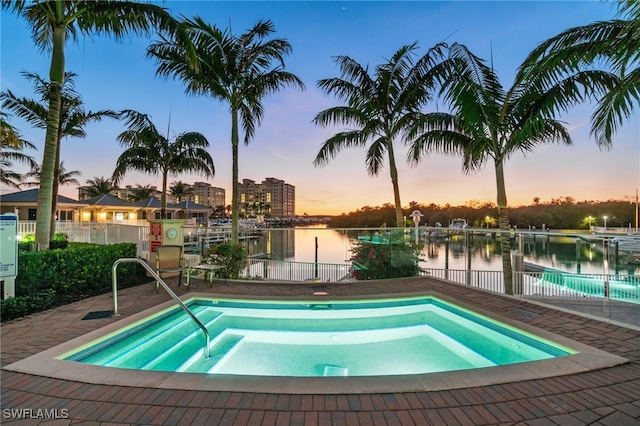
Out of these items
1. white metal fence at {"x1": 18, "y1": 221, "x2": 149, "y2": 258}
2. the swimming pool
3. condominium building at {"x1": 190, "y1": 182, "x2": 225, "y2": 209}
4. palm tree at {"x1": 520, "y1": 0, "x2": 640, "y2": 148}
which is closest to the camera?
the swimming pool

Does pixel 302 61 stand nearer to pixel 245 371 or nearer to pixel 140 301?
pixel 140 301

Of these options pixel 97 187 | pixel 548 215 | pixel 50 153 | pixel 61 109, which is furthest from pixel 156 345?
pixel 97 187

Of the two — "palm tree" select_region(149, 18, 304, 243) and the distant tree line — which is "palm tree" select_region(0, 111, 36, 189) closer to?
"palm tree" select_region(149, 18, 304, 243)

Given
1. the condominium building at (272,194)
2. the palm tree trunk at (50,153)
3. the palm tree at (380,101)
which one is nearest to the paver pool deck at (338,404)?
the palm tree trunk at (50,153)

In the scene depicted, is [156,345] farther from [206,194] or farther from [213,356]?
[206,194]

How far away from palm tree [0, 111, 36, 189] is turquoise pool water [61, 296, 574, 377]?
299 inches

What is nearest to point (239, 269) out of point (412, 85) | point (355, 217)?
point (412, 85)

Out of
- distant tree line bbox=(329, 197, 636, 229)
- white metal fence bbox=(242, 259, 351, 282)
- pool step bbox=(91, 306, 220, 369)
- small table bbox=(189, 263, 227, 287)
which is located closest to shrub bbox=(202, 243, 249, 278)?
small table bbox=(189, 263, 227, 287)

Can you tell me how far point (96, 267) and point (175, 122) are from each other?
1008 centimetres

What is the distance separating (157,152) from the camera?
1252 cm

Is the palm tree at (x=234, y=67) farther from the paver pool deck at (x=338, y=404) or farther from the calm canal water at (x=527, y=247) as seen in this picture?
the paver pool deck at (x=338, y=404)

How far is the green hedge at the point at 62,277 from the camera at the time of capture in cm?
375

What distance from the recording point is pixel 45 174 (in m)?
4.55

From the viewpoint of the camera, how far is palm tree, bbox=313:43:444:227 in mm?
7355
